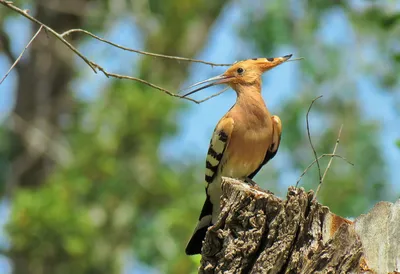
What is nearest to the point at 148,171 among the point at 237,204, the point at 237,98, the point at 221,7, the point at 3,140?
the point at 3,140

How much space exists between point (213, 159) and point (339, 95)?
673 cm

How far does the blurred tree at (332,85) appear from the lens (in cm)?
902

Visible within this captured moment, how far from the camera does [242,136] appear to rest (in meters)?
5.59

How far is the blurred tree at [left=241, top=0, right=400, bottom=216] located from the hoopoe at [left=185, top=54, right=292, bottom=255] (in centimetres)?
249

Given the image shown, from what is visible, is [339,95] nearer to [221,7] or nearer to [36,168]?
[221,7]

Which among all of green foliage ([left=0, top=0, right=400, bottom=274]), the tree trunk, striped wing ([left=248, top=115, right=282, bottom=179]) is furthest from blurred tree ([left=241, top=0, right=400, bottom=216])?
the tree trunk

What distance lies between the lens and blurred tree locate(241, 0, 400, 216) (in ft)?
29.6

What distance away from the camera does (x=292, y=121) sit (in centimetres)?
951

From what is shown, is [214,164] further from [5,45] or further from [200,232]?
[5,45]

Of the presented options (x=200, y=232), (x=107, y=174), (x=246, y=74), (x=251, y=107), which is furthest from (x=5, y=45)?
(x=200, y=232)

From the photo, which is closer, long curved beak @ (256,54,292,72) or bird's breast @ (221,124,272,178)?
bird's breast @ (221,124,272,178)

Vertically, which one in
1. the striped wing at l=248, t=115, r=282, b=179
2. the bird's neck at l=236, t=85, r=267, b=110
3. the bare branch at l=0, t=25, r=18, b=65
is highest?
the bare branch at l=0, t=25, r=18, b=65

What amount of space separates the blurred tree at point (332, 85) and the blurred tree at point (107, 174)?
1837 mm

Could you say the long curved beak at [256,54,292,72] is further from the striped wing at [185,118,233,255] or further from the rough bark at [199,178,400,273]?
the rough bark at [199,178,400,273]
